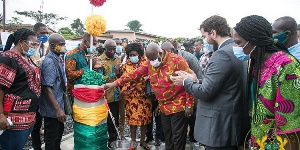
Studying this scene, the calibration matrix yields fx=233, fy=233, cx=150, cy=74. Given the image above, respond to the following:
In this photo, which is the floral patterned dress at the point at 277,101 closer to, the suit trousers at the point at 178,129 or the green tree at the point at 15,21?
the suit trousers at the point at 178,129

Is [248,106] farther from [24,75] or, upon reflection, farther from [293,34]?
[24,75]

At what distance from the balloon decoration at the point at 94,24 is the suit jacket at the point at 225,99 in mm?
1666

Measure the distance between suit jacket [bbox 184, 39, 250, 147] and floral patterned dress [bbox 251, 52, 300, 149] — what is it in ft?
1.16

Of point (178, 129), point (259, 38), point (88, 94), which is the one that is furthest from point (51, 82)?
point (259, 38)

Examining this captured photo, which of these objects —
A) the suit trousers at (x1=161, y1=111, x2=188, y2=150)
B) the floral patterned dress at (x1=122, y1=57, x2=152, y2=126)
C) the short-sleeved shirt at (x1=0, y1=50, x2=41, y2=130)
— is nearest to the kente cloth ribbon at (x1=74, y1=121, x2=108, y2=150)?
the short-sleeved shirt at (x1=0, y1=50, x2=41, y2=130)

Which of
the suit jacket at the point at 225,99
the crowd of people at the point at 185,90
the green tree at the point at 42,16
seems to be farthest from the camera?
the green tree at the point at 42,16

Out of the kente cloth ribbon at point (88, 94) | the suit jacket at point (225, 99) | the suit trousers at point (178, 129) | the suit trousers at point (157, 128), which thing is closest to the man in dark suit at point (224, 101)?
the suit jacket at point (225, 99)

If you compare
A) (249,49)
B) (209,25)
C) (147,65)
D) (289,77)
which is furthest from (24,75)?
(289,77)

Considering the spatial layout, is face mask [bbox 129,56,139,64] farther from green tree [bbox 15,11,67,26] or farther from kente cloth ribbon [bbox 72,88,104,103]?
green tree [bbox 15,11,67,26]

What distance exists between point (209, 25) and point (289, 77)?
1072 mm

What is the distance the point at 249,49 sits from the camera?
1.87m

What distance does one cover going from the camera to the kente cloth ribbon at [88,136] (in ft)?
10.7

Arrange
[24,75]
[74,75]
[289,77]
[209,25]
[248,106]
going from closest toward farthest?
[289,77]
[248,106]
[209,25]
[24,75]
[74,75]

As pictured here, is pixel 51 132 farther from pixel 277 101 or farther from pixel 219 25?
pixel 277 101
